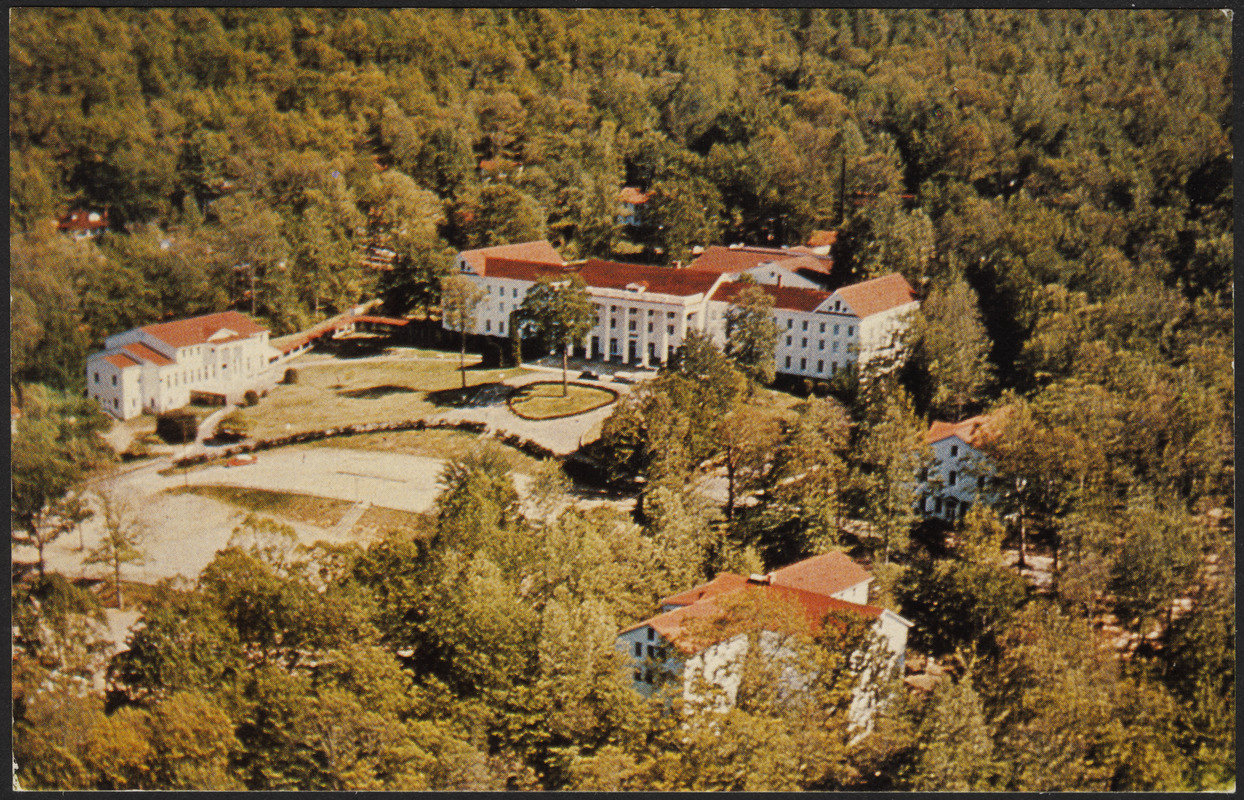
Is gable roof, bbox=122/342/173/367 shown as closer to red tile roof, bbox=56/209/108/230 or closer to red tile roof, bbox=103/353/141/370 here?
red tile roof, bbox=103/353/141/370

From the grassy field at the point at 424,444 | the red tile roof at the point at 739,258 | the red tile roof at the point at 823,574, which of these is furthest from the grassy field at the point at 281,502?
the red tile roof at the point at 739,258

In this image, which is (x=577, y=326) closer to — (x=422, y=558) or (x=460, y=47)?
(x=422, y=558)

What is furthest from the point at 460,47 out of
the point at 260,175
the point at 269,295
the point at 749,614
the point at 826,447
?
the point at 749,614

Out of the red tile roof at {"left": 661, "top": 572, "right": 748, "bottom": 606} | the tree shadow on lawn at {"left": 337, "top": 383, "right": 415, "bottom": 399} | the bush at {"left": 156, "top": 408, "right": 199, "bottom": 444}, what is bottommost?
the red tile roof at {"left": 661, "top": 572, "right": 748, "bottom": 606}

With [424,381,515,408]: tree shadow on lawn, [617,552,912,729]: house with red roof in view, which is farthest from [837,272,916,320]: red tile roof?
[617,552,912,729]: house with red roof

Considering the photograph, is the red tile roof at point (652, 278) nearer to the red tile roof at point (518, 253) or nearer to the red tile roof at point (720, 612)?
the red tile roof at point (518, 253)
